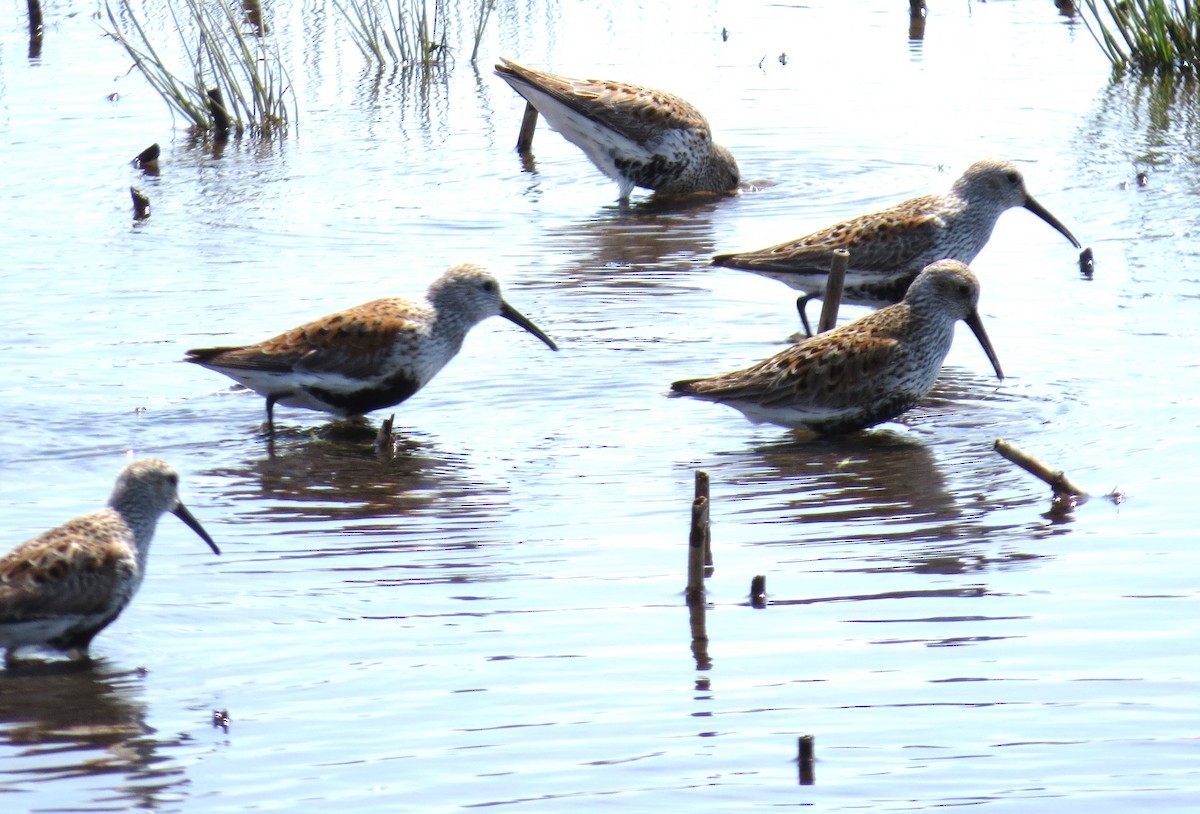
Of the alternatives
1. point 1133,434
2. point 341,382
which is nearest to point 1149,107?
point 1133,434

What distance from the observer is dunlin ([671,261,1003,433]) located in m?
9.75

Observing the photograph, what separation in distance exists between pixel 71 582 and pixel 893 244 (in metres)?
6.22

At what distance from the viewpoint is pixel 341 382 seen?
10055mm

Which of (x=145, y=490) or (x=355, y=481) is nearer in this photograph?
(x=145, y=490)

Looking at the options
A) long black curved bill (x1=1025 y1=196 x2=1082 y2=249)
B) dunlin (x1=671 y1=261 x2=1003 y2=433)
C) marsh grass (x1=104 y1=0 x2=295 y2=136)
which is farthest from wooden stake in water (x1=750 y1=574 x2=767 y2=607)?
marsh grass (x1=104 y1=0 x2=295 y2=136)

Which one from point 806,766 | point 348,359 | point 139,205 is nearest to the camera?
point 806,766

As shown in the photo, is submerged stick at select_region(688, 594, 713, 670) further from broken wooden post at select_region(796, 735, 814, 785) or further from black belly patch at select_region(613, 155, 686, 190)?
black belly patch at select_region(613, 155, 686, 190)

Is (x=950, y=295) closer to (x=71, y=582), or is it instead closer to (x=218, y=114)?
(x=71, y=582)

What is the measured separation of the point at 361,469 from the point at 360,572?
1911mm

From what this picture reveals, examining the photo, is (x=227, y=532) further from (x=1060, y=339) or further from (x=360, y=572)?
(x=1060, y=339)

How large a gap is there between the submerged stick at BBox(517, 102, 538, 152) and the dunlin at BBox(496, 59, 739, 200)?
0.59 m

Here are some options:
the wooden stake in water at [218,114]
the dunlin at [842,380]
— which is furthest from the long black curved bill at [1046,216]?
the wooden stake in water at [218,114]

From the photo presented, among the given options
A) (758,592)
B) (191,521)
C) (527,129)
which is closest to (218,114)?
(527,129)

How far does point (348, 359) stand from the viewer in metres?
10.0
